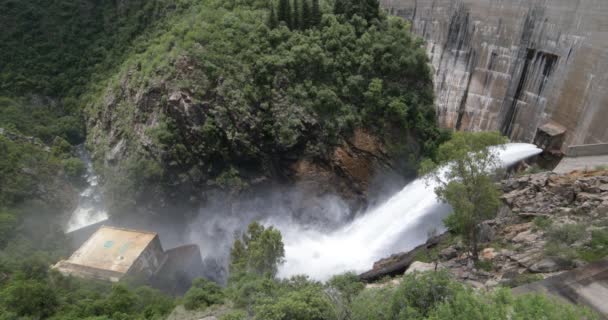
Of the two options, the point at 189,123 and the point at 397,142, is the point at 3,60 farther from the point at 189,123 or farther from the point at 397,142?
the point at 397,142

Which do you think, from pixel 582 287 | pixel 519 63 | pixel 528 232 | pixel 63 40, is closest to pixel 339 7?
pixel 519 63

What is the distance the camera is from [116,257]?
28.5 meters

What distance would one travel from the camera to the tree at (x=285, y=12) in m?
36.6

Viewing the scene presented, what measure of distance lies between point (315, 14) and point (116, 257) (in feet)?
82.0

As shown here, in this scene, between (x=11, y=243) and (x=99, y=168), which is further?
(x=99, y=168)

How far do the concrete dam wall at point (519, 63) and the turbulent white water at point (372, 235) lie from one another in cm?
327

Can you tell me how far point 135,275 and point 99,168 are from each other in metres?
13.4

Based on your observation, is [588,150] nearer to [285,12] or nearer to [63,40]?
[285,12]

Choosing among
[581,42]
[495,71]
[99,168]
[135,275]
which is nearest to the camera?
[581,42]

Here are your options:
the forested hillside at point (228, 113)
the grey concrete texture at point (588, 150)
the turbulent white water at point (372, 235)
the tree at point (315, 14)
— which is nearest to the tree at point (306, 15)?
the forested hillside at point (228, 113)

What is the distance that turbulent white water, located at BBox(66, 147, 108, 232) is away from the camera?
35938mm

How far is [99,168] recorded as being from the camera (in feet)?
123

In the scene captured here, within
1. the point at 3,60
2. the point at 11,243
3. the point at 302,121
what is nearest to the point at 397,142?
the point at 302,121

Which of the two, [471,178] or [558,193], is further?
[558,193]
